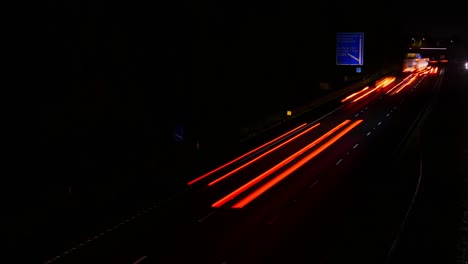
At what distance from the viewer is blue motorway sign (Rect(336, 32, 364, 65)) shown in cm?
4581

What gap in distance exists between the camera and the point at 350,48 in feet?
153

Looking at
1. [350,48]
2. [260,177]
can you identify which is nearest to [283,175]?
[260,177]

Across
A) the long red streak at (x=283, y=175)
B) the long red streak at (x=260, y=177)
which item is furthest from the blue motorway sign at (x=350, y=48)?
the long red streak at (x=260, y=177)

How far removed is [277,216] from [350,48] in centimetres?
3137

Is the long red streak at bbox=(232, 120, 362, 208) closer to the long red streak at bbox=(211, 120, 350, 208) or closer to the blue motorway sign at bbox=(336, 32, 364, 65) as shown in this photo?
the long red streak at bbox=(211, 120, 350, 208)

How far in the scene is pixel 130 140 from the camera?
34.0 metres

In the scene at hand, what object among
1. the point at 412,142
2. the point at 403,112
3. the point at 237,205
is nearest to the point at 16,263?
the point at 237,205

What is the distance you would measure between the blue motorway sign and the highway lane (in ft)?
59.2

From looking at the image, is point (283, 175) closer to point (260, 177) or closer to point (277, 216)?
point (260, 177)

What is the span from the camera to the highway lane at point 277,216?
14.8 metres

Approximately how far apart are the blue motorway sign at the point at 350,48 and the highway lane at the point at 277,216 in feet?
59.2

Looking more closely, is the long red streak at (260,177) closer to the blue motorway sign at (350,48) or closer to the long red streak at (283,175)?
the long red streak at (283,175)

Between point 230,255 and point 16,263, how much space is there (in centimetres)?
557

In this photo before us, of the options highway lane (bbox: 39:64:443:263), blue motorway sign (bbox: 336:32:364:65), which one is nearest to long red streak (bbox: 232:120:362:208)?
highway lane (bbox: 39:64:443:263)
